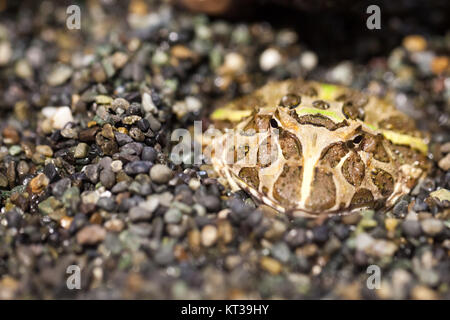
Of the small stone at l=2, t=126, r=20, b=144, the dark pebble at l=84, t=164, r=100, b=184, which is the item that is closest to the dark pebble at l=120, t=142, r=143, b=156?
the dark pebble at l=84, t=164, r=100, b=184

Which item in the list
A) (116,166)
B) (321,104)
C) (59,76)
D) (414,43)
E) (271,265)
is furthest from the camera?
(414,43)

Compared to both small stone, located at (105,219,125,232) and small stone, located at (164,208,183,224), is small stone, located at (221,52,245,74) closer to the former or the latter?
small stone, located at (164,208,183,224)

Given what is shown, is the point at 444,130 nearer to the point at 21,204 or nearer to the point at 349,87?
the point at 349,87

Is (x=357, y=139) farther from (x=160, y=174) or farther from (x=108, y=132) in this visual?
(x=108, y=132)

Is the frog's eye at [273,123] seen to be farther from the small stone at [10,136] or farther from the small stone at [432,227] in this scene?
the small stone at [10,136]

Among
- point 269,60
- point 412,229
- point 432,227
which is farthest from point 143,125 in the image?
point 432,227

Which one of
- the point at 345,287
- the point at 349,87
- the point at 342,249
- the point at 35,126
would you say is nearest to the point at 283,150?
the point at 342,249

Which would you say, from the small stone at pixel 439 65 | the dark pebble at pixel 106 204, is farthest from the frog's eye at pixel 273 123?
the small stone at pixel 439 65
